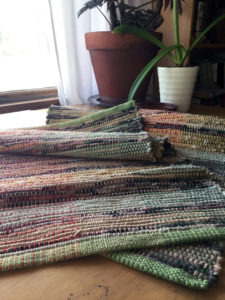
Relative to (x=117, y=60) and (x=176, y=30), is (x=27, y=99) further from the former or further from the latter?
(x=176, y=30)

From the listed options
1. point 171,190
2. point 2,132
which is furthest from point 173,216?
point 2,132

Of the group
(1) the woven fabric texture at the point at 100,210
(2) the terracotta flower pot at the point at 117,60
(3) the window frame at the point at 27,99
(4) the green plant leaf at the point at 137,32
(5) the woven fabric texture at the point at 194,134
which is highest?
(4) the green plant leaf at the point at 137,32

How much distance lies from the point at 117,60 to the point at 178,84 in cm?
22

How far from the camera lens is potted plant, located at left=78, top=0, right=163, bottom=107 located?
2.63ft

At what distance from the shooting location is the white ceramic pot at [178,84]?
31.2 inches

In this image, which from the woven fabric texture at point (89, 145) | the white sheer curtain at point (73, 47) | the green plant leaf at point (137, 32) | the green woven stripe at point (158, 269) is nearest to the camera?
the green woven stripe at point (158, 269)

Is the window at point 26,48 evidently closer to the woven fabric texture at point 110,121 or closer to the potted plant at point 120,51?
the potted plant at point 120,51

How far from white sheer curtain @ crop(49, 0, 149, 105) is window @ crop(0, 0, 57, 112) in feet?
0.11

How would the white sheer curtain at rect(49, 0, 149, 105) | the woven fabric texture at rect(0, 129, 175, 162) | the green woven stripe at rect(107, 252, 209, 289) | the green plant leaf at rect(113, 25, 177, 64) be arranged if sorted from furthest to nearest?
the white sheer curtain at rect(49, 0, 149, 105) → the green plant leaf at rect(113, 25, 177, 64) → the woven fabric texture at rect(0, 129, 175, 162) → the green woven stripe at rect(107, 252, 209, 289)

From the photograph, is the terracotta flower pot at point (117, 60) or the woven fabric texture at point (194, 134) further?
the terracotta flower pot at point (117, 60)

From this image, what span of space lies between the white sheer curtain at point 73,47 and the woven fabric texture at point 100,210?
656 millimetres

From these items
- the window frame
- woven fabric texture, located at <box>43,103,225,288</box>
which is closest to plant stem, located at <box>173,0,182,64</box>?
woven fabric texture, located at <box>43,103,225,288</box>

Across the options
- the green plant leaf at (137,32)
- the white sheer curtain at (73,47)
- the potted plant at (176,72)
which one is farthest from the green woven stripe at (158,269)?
the white sheer curtain at (73,47)

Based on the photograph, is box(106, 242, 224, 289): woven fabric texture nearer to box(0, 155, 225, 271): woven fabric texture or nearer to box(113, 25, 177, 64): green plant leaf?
box(0, 155, 225, 271): woven fabric texture
